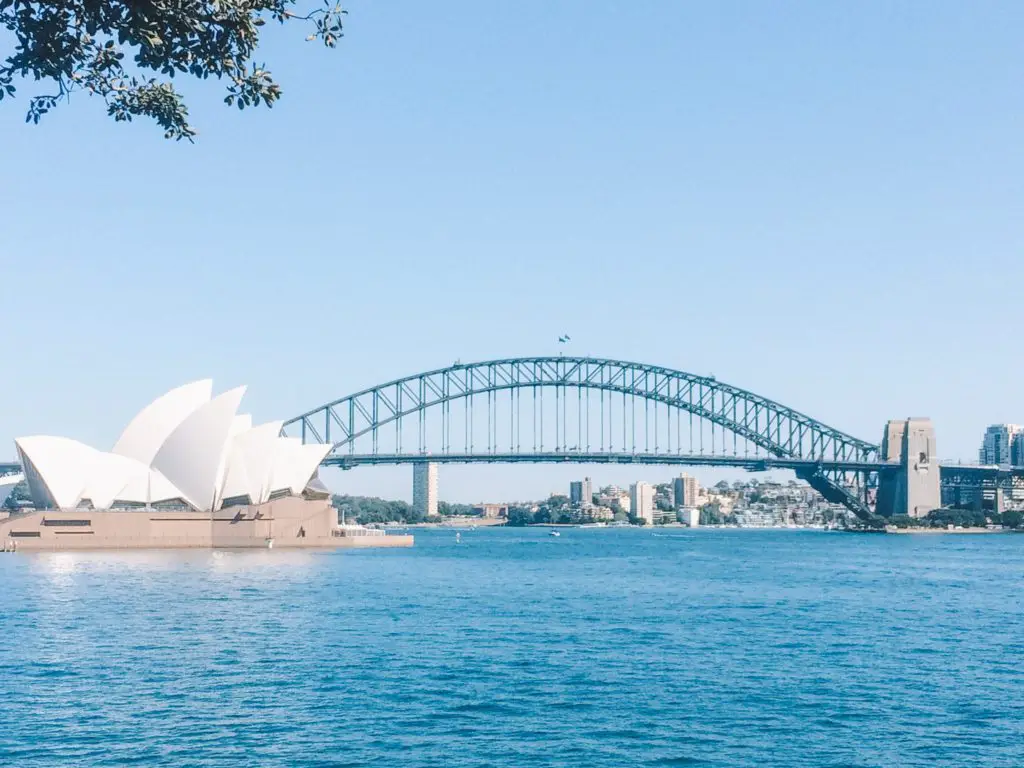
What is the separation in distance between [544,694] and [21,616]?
16204mm

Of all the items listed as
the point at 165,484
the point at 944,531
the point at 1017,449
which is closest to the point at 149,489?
the point at 165,484

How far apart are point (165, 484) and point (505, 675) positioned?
160 ft

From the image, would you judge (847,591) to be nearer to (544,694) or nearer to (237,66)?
(544,694)

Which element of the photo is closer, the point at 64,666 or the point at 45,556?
the point at 64,666

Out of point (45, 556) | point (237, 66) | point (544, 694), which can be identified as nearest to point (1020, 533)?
point (45, 556)

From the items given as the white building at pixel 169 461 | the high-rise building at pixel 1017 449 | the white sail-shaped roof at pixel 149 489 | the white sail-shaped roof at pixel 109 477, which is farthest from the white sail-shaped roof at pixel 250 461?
the high-rise building at pixel 1017 449

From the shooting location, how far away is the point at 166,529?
66.0 meters

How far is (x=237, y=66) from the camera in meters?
9.42

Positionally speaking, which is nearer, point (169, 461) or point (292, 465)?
point (169, 461)

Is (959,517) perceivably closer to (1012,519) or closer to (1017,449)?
(1012,519)

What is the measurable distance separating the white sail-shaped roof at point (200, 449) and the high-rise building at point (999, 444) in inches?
4943

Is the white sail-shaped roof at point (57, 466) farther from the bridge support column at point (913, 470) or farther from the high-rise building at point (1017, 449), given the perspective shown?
the high-rise building at point (1017, 449)

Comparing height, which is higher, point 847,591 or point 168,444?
point 168,444

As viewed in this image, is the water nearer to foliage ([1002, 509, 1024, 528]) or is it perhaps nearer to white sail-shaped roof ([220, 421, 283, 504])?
white sail-shaped roof ([220, 421, 283, 504])
